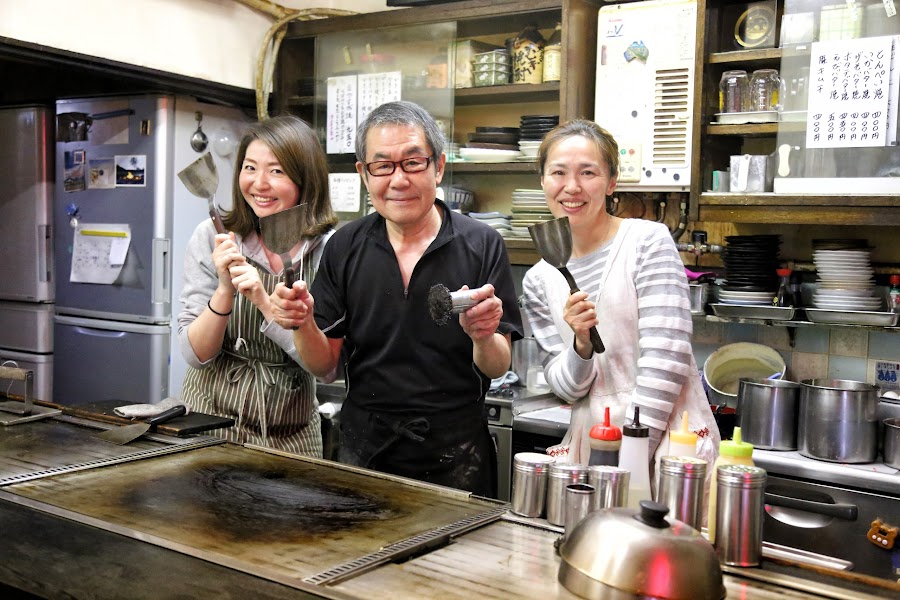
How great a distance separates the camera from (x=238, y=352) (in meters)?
2.53

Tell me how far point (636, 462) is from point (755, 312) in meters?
2.03

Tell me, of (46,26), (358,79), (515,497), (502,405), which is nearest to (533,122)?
(358,79)

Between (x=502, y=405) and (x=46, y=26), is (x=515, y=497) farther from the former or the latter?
(x=46, y=26)

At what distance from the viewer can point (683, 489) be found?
4.96 feet

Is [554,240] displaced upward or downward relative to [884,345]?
upward

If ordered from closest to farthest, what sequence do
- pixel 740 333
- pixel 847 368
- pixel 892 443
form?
pixel 892 443, pixel 847 368, pixel 740 333

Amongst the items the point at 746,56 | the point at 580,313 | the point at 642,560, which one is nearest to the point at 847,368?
the point at 746,56

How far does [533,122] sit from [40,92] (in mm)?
3018

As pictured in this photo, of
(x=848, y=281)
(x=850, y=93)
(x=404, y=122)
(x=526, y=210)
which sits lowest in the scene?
(x=848, y=281)

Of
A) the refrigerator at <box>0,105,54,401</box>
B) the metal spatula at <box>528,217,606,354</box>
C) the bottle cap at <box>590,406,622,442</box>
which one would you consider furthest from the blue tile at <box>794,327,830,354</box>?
the refrigerator at <box>0,105,54,401</box>

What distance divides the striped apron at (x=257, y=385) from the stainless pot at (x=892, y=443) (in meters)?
1.83

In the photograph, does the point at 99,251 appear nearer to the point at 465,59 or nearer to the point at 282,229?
the point at 465,59

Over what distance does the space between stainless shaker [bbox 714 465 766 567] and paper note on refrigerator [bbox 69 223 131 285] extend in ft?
11.6

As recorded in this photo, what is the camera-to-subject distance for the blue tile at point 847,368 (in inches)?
140
